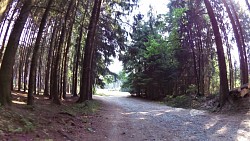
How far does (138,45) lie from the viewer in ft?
102

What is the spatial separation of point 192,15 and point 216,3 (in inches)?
83.9

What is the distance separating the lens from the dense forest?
15259mm

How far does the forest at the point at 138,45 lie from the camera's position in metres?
Result: 14.8

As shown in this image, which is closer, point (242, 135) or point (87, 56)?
point (242, 135)

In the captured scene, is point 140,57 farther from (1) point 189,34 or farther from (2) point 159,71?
(1) point 189,34

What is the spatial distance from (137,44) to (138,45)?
17cm

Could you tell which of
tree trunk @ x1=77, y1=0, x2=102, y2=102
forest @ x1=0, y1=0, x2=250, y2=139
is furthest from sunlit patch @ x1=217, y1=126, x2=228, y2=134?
tree trunk @ x1=77, y1=0, x2=102, y2=102

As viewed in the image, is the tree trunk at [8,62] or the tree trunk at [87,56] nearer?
the tree trunk at [8,62]

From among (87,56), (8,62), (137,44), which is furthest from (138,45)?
(8,62)

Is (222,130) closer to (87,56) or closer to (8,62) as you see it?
(8,62)

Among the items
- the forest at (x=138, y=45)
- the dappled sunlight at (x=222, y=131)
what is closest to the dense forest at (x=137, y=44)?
the forest at (x=138, y=45)

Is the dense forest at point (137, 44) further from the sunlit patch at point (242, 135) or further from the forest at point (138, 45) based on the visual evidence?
the sunlit patch at point (242, 135)

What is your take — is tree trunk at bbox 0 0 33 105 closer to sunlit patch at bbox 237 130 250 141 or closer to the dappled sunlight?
the dappled sunlight

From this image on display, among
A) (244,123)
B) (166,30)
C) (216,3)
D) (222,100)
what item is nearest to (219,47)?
(222,100)
